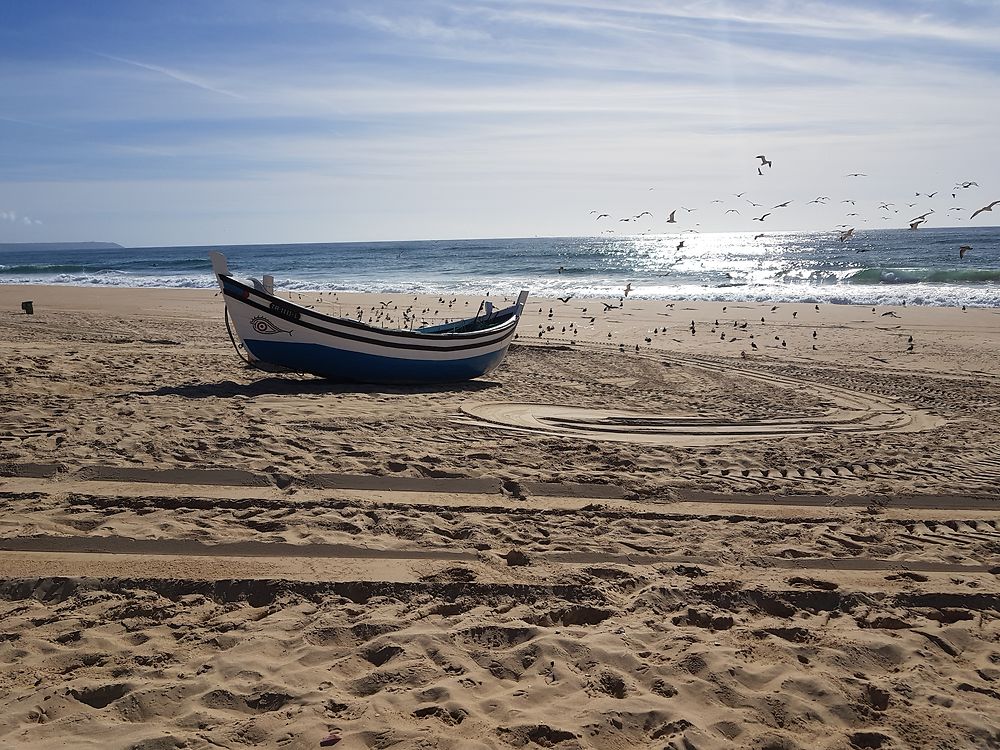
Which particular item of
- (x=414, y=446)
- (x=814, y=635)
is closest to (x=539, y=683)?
(x=814, y=635)

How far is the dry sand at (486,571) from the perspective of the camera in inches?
121

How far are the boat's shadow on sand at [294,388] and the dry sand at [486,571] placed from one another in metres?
0.17

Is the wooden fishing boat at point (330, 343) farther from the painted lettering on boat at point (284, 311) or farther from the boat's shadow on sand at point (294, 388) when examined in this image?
the boat's shadow on sand at point (294, 388)

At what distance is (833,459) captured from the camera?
691 cm

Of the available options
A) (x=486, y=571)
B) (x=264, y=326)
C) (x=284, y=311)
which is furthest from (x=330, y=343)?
(x=486, y=571)

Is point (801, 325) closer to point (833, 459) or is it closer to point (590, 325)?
point (590, 325)

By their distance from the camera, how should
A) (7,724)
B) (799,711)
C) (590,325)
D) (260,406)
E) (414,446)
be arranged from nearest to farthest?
(7,724), (799,711), (414,446), (260,406), (590,325)

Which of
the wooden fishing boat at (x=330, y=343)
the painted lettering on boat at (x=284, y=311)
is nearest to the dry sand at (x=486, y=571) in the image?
the wooden fishing boat at (x=330, y=343)

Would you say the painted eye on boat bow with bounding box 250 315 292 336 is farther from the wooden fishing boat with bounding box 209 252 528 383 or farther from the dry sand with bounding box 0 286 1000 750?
the dry sand with bounding box 0 286 1000 750

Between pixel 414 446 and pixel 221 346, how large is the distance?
8079 mm

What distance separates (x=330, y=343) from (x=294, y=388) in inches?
29.6

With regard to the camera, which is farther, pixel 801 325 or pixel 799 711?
pixel 801 325

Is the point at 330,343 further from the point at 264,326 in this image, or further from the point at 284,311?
the point at 264,326

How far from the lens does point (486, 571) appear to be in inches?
171
